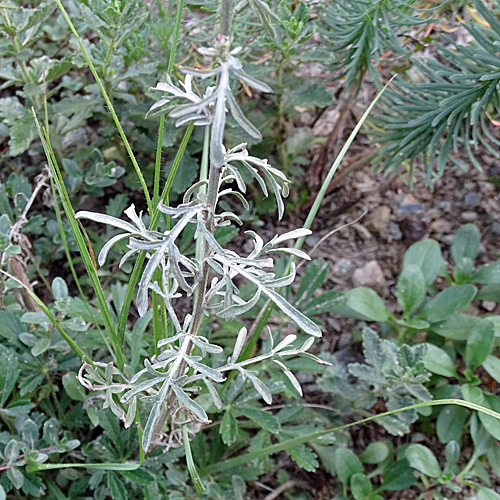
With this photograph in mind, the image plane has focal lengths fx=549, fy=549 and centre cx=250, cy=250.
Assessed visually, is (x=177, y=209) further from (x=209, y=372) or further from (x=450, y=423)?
(x=450, y=423)

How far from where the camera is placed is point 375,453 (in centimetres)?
132

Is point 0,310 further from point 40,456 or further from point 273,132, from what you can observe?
point 273,132

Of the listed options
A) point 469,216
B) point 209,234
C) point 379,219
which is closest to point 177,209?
point 209,234

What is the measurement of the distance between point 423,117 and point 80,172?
88cm

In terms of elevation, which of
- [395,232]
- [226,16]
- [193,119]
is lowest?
[395,232]

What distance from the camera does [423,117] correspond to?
132 cm

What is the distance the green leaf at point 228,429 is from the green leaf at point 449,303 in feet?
1.90

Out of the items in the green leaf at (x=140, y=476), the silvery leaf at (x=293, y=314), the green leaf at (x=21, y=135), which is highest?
the silvery leaf at (x=293, y=314)

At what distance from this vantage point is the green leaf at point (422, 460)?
121cm

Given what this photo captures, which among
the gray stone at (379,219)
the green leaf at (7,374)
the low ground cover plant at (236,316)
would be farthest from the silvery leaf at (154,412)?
the gray stone at (379,219)

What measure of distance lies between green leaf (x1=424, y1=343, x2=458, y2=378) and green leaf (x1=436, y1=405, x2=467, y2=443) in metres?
0.08

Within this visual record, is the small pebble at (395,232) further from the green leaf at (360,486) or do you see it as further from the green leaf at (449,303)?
the green leaf at (360,486)

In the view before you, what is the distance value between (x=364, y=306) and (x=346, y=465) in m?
0.38

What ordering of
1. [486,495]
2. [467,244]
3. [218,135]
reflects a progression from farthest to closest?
[467,244], [486,495], [218,135]
